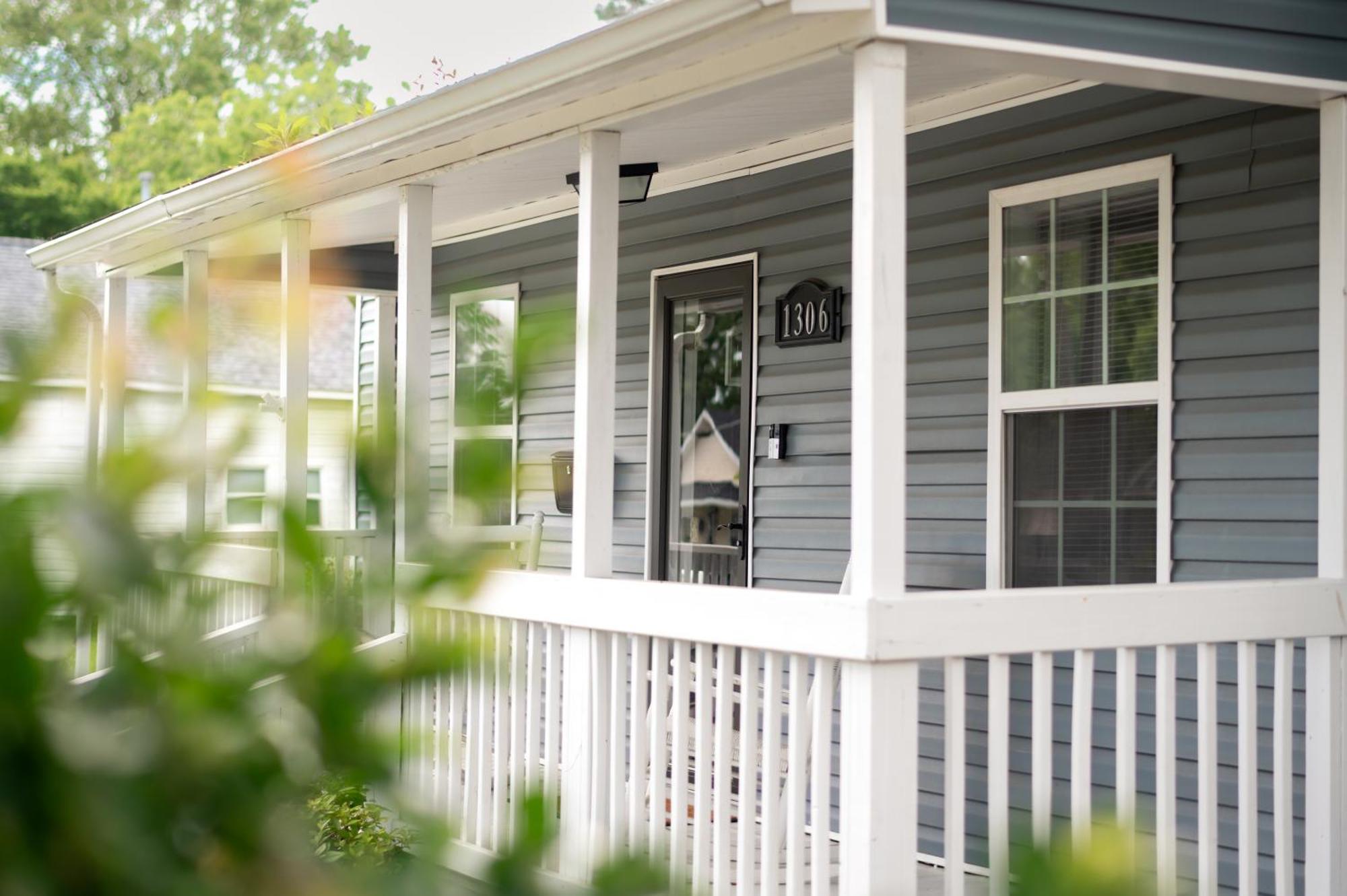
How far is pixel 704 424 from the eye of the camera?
21.6 ft

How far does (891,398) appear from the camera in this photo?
316 cm

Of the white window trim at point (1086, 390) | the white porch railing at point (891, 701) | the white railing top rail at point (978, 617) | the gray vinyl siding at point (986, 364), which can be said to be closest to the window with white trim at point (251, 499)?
the white porch railing at point (891, 701)

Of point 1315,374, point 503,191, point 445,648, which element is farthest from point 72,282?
point 503,191

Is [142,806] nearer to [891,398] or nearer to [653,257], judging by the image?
[891,398]

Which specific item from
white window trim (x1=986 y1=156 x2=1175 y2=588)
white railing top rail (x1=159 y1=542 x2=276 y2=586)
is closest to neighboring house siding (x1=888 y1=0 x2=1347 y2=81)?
white window trim (x1=986 y1=156 x2=1175 y2=588)

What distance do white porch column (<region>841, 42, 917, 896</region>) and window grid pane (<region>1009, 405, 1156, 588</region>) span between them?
5.43ft

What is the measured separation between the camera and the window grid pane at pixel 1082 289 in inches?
179

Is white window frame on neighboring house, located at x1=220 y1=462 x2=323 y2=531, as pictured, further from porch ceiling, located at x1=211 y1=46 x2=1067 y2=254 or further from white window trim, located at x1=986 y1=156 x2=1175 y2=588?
white window trim, located at x1=986 y1=156 x2=1175 y2=588

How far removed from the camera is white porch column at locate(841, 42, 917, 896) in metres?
3.08

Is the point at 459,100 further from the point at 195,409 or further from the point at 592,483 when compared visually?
the point at 195,409

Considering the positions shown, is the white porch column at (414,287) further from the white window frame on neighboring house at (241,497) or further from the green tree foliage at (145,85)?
the green tree foliage at (145,85)

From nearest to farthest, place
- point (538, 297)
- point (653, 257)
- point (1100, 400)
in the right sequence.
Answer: point (1100, 400)
point (653, 257)
point (538, 297)

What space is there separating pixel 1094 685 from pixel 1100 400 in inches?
35.8

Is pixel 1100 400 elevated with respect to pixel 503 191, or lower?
lower
